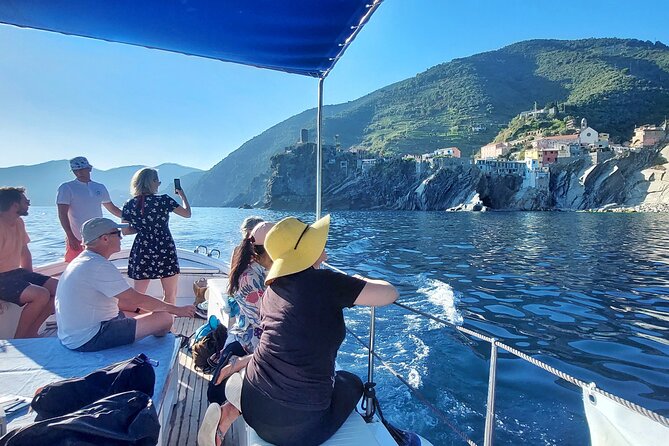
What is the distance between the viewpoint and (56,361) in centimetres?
210

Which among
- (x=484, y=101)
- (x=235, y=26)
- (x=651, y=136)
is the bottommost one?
(x=235, y=26)

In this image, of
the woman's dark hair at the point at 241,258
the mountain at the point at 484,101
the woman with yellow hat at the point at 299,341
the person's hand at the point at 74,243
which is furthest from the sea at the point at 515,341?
the mountain at the point at 484,101

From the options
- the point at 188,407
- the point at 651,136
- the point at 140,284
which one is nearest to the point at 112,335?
the point at 188,407

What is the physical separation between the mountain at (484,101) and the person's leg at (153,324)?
93729 millimetres

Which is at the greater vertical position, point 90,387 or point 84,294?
point 84,294

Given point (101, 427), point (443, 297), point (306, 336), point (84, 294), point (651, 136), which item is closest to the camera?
point (101, 427)

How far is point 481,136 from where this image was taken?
101 meters

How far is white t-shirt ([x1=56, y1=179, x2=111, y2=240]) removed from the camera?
366 centimetres

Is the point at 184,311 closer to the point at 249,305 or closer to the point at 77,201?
the point at 249,305

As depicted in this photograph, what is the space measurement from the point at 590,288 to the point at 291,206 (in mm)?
73716

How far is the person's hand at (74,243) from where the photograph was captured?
3756 millimetres

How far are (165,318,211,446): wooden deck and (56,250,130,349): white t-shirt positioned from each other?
0.58 metres

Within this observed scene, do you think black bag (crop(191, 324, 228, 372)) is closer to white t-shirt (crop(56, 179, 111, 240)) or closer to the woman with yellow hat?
the woman with yellow hat

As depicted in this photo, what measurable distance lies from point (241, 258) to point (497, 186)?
220ft
